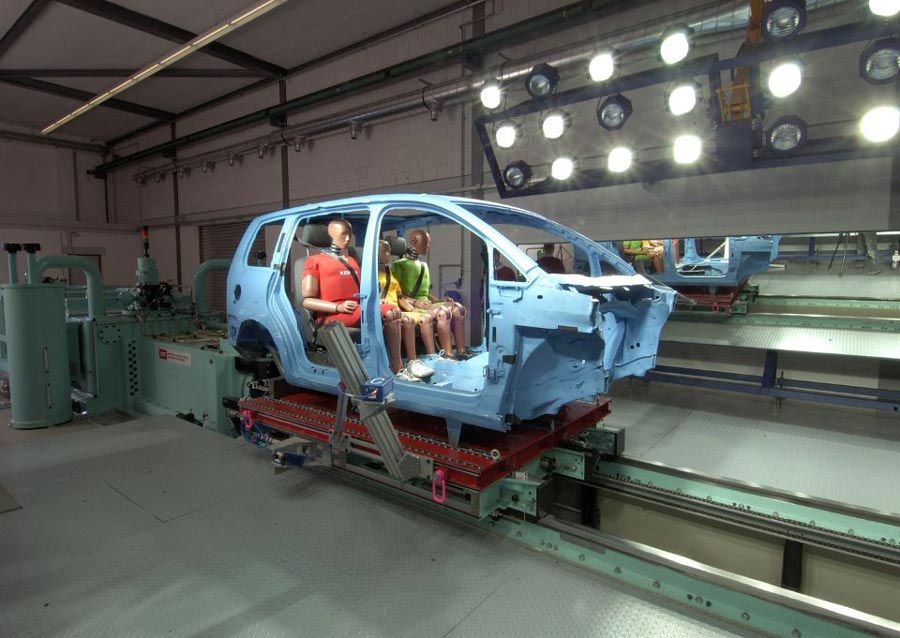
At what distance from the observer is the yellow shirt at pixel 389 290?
3.46 meters

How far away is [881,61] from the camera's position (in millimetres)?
3445

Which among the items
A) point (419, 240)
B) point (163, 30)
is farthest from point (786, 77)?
point (163, 30)

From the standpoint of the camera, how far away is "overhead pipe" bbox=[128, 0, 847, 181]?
4.38 meters

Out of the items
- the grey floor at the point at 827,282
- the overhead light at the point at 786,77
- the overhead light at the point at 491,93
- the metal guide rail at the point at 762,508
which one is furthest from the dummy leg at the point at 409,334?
the grey floor at the point at 827,282

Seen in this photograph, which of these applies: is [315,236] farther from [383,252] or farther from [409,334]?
[409,334]

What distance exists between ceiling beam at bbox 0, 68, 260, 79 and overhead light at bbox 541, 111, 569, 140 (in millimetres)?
6543

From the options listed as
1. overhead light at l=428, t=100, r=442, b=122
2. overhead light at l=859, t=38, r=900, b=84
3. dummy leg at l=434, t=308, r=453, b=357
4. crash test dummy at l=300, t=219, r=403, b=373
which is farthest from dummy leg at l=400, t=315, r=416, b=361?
overhead light at l=428, t=100, r=442, b=122

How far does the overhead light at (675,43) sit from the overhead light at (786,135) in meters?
0.98

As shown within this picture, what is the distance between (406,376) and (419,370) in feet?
0.30

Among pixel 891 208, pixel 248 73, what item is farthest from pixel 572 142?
pixel 248 73

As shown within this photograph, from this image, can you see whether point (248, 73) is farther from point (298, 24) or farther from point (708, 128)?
point (708, 128)

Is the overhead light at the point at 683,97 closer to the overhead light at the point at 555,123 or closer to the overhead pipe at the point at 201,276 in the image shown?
the overhead light at the point at 555,123

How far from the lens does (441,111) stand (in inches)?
276

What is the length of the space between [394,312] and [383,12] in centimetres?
581
